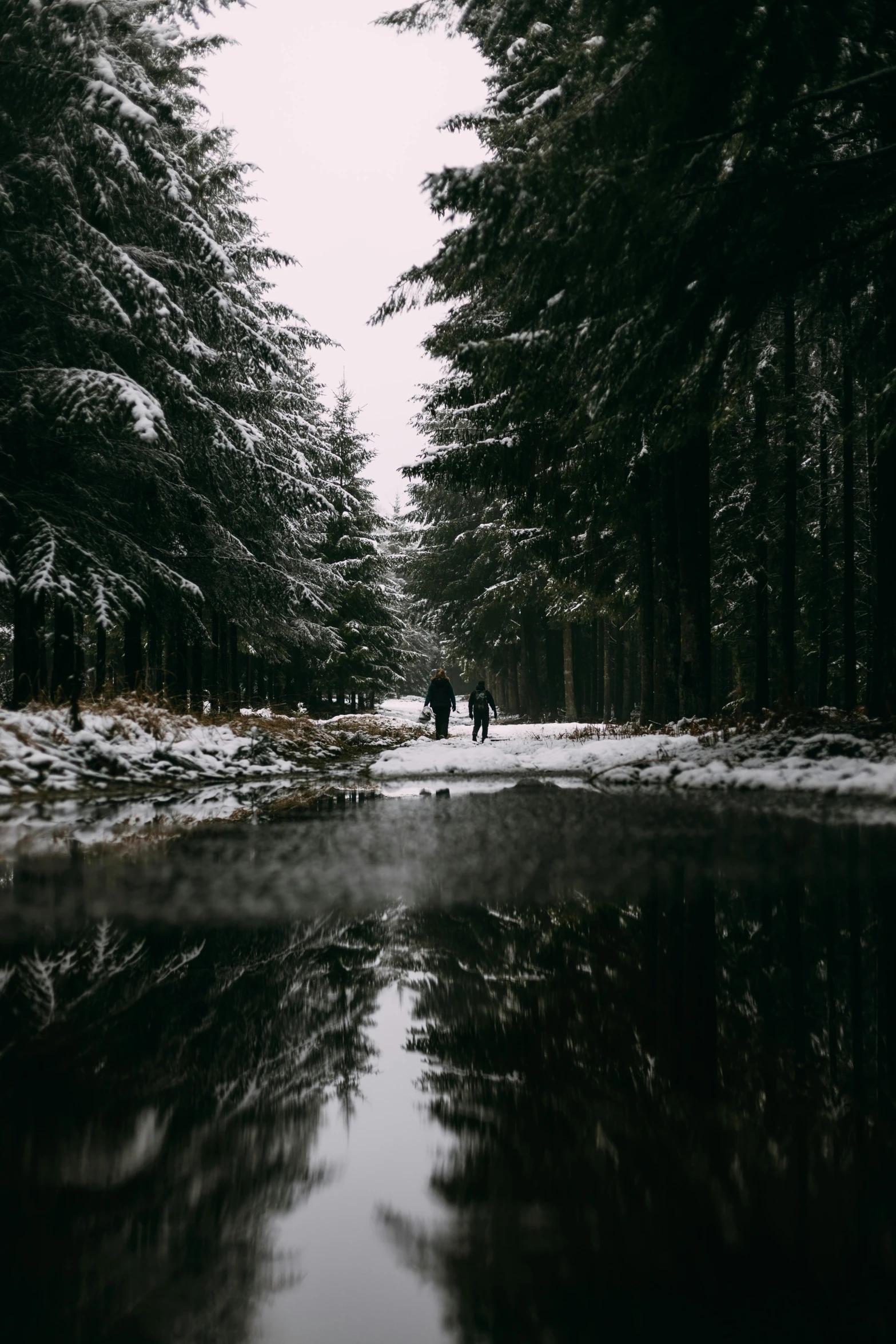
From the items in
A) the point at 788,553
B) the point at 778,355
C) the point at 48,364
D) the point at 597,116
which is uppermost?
the point at 778,355

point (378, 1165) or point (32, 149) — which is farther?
point (32, 149)

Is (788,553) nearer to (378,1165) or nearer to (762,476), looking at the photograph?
(762,476)

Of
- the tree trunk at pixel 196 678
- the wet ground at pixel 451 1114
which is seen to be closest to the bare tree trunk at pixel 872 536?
the wet ground at pixel 451 1114

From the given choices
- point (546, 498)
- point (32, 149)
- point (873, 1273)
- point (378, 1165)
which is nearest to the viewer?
point (873, 1273)

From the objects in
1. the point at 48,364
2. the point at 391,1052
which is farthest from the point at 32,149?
the point at 391,1052

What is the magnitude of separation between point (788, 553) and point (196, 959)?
16.8 metres

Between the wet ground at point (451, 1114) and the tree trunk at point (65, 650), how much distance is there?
10.0 m

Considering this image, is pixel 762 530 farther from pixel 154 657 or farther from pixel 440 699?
pixel 154 657

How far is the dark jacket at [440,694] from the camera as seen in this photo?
22344mm

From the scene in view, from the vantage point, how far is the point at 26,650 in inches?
560

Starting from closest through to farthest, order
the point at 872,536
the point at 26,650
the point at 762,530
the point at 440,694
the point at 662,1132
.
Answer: the point at 662,1132, the point at 26,650, the point at 762,530, the point at 440,694, the point at 872,536

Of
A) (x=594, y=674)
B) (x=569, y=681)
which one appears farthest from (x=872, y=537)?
(x=594, y=674)

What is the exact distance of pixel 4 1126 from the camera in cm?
217

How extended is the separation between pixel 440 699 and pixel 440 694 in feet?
0.54
